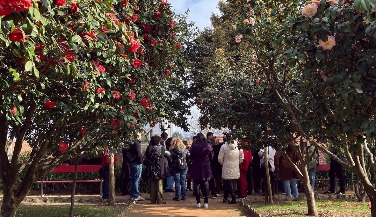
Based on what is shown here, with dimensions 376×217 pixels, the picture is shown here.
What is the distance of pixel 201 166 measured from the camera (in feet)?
35.5

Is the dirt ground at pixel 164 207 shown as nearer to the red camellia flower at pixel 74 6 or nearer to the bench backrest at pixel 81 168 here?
the bench backrest at pixel 81 168

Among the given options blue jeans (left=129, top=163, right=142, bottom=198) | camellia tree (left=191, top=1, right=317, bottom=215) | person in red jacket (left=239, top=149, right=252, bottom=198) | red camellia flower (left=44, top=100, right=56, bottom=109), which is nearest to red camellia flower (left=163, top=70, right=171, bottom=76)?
camellia tree (left=191, top=1, right=317, bottom=215)

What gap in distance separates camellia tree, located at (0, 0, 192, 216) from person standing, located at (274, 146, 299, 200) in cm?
512

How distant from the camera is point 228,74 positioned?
998cm

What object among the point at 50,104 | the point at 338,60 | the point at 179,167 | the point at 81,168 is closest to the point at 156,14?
the point at 50,104

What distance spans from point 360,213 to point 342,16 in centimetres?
651

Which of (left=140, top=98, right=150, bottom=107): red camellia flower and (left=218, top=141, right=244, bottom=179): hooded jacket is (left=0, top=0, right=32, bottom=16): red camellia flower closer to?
(left=140, top=98, right=150, bottom=107): red camellia flower

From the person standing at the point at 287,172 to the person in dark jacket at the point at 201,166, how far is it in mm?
2182

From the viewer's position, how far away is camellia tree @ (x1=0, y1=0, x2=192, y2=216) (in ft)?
11.6

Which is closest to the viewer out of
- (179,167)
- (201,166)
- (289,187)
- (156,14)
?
(156,14)

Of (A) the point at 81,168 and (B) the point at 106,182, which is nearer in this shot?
(B) the point at 106,182

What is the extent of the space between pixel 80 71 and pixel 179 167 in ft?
24.9

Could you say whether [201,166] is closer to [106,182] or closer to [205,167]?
[205,167]

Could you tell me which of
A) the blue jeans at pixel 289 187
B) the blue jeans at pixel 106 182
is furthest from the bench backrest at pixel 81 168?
the blue jeans at pixel 289 187
